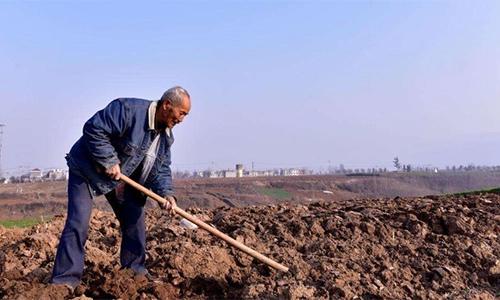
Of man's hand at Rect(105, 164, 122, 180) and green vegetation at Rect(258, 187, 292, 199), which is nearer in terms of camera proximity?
man's hand at Rect(105, 164, 122, 180)

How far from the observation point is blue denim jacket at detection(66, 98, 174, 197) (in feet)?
15.1

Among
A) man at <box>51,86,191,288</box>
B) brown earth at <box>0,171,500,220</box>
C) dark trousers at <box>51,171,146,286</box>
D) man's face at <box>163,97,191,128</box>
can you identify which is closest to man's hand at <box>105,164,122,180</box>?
man at <box>51,86,191,288</box>

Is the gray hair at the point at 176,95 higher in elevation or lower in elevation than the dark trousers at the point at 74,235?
higher

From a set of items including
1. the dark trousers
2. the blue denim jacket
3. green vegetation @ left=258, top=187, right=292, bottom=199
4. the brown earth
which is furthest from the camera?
green vegetation @ left=258, top=187, right=292, bottom=199

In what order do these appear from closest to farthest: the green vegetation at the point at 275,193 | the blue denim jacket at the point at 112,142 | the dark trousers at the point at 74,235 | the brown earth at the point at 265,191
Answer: the blue denim jacket at the point at 112,142, the dark trousers at the point at 74,235, the brown earth at the point at 265,191, the green vegetation at the point at 275,193

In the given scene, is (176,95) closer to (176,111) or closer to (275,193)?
(176,111)

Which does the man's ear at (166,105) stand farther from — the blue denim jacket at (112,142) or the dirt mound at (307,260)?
the dirt mound at (307,260)

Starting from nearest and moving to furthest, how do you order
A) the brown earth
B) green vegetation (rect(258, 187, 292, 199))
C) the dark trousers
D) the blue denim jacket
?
the blue denim jacket < the dark trousers < the brown earth < green vegetation (rect(258, 187, 292, 199))

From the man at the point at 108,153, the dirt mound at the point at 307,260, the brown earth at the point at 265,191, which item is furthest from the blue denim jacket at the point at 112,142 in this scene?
the brown earth at the point at 265,191

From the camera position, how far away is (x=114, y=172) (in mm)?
4676

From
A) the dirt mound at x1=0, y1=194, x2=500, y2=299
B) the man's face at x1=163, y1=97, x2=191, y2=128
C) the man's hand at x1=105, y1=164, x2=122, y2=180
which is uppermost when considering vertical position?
the man's face at x1=163, y1=97, x2=191, y2=128

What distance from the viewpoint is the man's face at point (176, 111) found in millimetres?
4668

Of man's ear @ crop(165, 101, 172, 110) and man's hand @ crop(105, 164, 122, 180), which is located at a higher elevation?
man's ear @ crop(165, 101, 172, 110)

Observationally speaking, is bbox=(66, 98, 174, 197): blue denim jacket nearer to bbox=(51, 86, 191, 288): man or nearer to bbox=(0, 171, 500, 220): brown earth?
bbox=(51, 86, 191, 288): man
